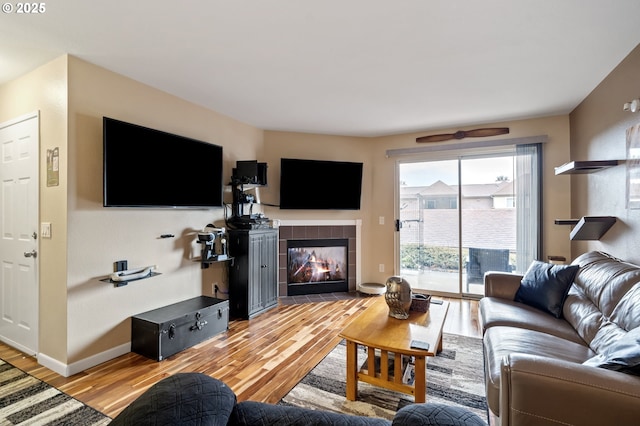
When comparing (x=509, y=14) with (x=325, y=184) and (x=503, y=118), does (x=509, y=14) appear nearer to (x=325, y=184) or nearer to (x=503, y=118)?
(x=503, y=118)

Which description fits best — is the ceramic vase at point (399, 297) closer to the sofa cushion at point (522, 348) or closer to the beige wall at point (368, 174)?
the sofa cushion at point (522, 348)

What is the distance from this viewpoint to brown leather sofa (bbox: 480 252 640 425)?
3.43 ft

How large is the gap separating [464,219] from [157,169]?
3.92m

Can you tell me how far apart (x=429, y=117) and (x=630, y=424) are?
11.2ft

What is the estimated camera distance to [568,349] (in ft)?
5.68

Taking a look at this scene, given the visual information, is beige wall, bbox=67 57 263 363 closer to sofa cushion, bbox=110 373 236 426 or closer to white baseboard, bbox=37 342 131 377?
white baseboard, bbox=37 342 131 377

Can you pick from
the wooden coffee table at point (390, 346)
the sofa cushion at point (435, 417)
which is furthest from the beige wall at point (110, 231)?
the sofa cushion at point (435, 417)

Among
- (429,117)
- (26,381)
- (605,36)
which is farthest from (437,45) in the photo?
(26,381)

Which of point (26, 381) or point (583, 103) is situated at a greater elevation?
point (583, 103)

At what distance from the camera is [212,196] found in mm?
3389

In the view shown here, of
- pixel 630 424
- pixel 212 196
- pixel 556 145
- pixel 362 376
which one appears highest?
pixel 556 145

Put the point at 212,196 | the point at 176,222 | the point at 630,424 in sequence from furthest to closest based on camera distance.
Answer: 1. the point at 212,196
2. the point at 176,222
3. the point at 630,424

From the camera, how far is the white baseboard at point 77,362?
2256 mm

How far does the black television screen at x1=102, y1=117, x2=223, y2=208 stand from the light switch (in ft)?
1.59
